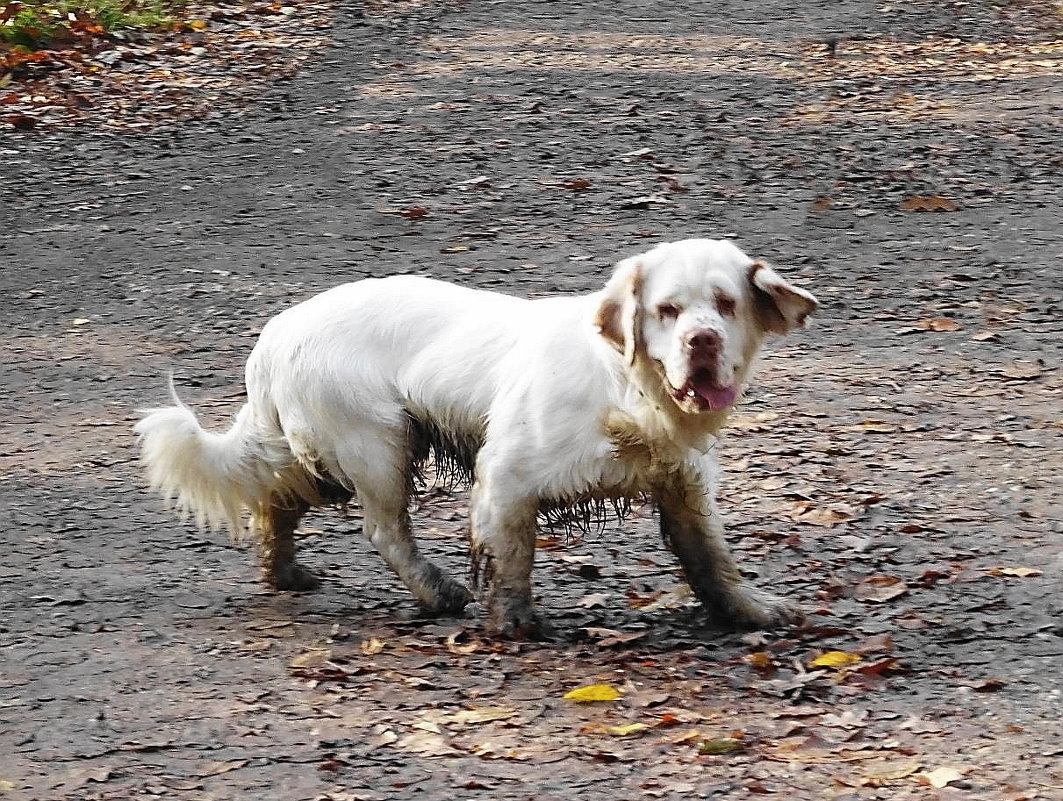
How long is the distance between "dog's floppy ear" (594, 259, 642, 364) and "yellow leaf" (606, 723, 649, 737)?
1.02 m

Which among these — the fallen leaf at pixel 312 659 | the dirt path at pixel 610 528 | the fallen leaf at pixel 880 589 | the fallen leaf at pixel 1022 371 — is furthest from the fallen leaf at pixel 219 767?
the fallen leaf at pixel 1022 371

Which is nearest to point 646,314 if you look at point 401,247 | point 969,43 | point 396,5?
point 401,247

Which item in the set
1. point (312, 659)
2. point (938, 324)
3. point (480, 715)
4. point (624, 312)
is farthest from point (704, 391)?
point (938, 324)

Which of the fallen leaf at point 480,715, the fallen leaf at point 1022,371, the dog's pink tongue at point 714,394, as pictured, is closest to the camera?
the fallen leaf at point 480,715

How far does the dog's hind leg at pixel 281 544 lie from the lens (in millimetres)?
5457

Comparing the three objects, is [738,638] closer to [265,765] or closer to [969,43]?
[265,765]

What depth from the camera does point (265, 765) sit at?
160 inches

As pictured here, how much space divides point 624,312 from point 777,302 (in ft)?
1.44

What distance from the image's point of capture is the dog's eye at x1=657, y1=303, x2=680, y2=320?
4430 millimetres

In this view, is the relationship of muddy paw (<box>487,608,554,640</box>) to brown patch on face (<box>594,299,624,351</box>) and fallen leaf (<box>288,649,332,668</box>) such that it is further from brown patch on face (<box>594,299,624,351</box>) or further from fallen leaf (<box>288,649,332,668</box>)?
brown patch on face (<box>594,299,624,351</box>)

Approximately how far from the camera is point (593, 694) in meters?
4.43

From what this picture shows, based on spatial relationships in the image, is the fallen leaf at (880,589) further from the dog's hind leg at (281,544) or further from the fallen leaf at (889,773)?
the dog's hind leg at (281,544)

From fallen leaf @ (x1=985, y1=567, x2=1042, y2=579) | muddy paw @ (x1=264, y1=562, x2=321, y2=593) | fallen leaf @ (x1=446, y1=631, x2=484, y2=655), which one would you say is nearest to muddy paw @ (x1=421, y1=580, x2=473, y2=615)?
fallen leaf @ (x1=446, y1=631, x2=484, y2=655)

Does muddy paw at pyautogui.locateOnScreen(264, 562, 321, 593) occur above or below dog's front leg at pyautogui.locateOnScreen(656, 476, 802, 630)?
below
